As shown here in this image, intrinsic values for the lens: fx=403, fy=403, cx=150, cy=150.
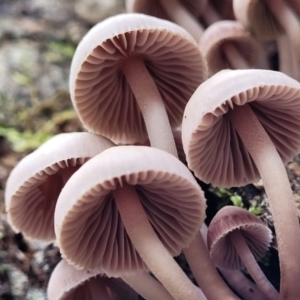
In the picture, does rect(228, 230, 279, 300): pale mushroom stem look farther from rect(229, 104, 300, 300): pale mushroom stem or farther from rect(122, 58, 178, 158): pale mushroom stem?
rect(122, 58, 178, 158): pale mushroom stem

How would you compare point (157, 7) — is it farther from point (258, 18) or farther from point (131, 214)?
point (131, 214)

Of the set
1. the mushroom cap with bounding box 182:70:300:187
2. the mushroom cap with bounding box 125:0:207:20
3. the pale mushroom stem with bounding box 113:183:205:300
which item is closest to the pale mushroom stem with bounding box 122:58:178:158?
the mushroom cap with bounding box 182:70:300:187

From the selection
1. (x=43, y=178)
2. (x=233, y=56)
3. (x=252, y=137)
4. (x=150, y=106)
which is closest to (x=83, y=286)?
(x=43, y=178)

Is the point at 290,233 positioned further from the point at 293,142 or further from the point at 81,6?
the point at 81,6

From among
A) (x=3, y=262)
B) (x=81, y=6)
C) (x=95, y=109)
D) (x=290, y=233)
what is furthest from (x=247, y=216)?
(x=81, y=6)

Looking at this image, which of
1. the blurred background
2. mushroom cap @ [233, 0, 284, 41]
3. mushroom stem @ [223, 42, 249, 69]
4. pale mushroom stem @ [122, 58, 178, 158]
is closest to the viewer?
pale mushroom stem @ [122, 58, 178, 158]

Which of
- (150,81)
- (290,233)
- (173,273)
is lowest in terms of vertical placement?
(173,273)
